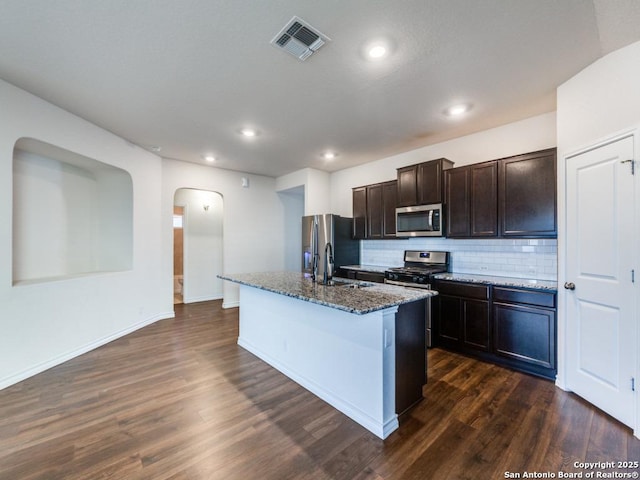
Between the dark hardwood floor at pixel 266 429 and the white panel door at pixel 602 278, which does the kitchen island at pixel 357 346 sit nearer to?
the dark hardwood floor at pixel 266 429

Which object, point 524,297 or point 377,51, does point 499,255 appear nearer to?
point 524,297

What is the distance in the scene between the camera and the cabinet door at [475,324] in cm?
313

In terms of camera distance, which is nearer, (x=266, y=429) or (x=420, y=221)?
(x=266, y=429)

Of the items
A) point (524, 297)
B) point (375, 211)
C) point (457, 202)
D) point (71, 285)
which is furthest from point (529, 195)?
point (71, 285)

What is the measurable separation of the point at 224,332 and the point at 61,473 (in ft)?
8.54

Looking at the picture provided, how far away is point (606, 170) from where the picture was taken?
7.31 ft

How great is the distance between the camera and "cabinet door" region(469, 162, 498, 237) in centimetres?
331

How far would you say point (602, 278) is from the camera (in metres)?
2.27

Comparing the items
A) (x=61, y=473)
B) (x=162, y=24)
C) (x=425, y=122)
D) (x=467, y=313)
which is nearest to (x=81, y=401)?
(x=61, y=473)

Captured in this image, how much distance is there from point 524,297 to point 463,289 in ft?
1.95

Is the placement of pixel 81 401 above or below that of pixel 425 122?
below

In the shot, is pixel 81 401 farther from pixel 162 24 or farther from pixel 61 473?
pixel 162 24

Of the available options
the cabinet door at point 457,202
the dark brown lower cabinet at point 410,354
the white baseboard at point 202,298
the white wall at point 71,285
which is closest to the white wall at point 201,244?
the white baseboard at point 202,298

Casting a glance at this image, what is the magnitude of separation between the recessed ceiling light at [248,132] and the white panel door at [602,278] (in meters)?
3.45
